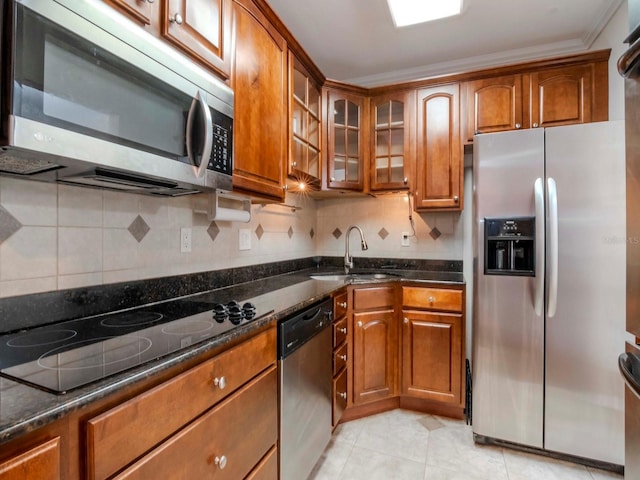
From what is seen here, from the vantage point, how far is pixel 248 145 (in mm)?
1532

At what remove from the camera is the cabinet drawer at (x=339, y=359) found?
6.32ft

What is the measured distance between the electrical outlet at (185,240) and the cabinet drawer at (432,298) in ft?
4.68

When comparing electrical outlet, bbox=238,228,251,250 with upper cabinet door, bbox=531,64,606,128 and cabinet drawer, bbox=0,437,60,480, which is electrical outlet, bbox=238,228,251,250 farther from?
upper cabinet door, bbox=531,64,606,128

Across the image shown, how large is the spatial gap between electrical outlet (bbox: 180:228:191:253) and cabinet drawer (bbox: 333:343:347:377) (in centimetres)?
101

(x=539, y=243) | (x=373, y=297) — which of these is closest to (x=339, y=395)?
(x=373, y=297)

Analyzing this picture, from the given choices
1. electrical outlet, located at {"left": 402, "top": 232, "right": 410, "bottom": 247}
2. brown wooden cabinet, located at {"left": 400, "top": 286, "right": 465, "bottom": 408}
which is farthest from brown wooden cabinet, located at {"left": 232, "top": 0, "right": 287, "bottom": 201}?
electrical outlet, located at {"left": 402, "top": 232, "right": 410, "bottom": 247}

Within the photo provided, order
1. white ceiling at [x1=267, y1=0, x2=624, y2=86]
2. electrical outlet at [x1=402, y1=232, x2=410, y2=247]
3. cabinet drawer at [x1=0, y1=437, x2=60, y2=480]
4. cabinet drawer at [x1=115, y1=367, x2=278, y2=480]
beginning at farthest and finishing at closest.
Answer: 1. electrical outlet at [x1=402, y1=232, x2=410, y2=247]
2. white ceiling at [x1=267, y1=0, x2=624, y2=86]
3. cabinet drawer at [x1=115, y1=367, x2=278, y2=480]
4. cabinet drawer at [x1=0, y1=437, x2=60, y2=480]

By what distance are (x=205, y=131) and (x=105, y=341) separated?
2.31ft

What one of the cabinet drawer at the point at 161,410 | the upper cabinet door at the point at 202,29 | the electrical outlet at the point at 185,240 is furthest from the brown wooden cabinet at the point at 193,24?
the cabinet drawer at the point at 161,410

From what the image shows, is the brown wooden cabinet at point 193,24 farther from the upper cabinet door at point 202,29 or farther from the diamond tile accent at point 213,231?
the diamond tile accent at point 213,231

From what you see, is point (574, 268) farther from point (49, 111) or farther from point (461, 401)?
point (49, 111)

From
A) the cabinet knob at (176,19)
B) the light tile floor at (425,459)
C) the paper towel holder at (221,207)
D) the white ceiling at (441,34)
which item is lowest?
the light tile floor at (425,459)

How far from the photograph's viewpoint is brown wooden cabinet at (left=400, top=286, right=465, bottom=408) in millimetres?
2162

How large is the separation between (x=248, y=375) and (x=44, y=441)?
617 mm
